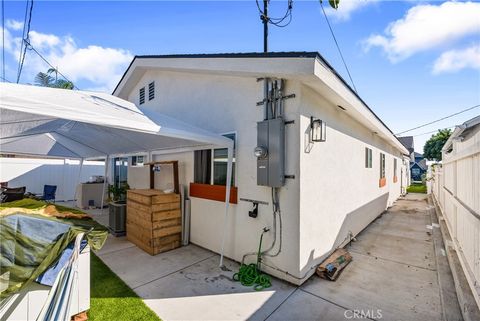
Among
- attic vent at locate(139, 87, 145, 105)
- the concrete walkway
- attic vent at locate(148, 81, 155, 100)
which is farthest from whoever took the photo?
attic vent at locate(139, 87, 145, 105)

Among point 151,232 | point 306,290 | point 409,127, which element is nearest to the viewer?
point 306,290

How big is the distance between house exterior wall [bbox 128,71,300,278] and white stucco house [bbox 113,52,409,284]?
20mm

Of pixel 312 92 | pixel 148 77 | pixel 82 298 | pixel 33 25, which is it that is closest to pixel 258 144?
pixel 312 92

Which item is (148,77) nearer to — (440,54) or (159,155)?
(159,155)

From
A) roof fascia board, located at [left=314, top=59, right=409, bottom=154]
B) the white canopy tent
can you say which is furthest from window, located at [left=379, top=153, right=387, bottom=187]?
the white canopy tent

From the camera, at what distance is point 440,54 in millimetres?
7273

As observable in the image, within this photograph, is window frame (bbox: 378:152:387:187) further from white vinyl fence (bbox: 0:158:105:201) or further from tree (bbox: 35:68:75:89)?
tree (bbox: 35:68:75:89)

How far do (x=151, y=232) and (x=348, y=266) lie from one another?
4.35m

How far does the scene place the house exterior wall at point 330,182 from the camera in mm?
3967

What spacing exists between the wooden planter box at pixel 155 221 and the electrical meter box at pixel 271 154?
8.40ft

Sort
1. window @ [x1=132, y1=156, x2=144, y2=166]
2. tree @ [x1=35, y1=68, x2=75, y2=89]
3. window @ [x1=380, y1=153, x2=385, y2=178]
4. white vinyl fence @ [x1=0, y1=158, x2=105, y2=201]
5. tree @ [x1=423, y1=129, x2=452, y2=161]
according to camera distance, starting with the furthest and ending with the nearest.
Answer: tree @ [x1=423, y1=129, x2=452, y2=161] < tree @ [x1=35, y1=68, x2=75, y2=89] < white vinyl fence @ [x1=0, y1=158, x2=105, y2=201] < window @ [x1=380, y1=153, x2=385, y2=178] < window @ [x1=132, y1=156, x2=144, y2=166]

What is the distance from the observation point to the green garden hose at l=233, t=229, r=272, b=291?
3.81 m

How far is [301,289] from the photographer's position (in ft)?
12.0

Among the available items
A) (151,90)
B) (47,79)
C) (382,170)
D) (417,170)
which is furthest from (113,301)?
(417,170)
